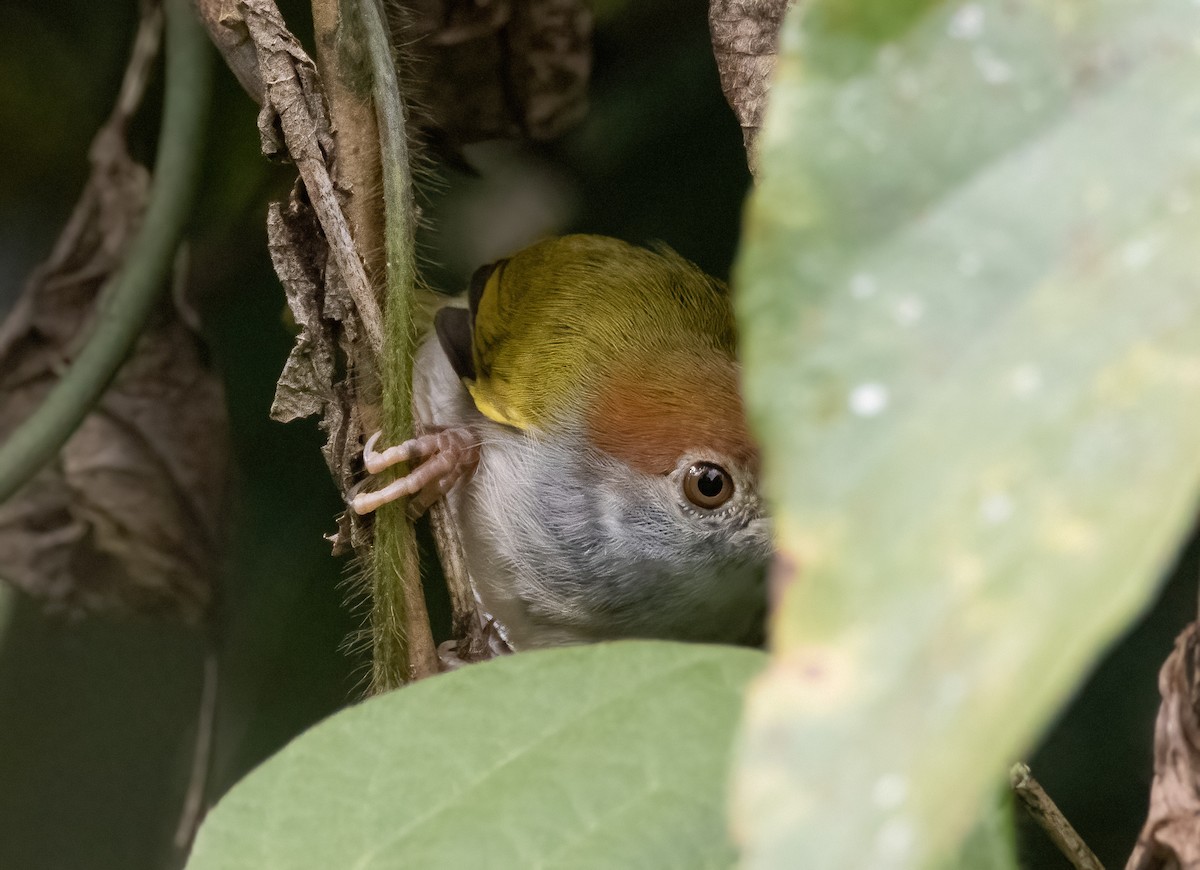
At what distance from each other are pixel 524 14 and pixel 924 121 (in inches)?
54.9

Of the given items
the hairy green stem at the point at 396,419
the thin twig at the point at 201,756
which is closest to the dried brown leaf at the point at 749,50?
the hairy green stem at the point at 396,419

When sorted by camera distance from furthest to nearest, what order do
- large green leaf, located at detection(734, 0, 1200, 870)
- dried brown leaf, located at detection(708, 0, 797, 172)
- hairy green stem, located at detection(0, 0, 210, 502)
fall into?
hairy green stem, located at detection(0, 0, 210, 502) → dried brown leaf, located at detection(708, 0, 797, 172) → large green leaf, located at detection(734, 0, 1200, 870)

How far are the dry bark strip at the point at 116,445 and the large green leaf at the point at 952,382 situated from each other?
1529 mm

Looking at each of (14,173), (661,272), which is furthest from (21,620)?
(661,272)

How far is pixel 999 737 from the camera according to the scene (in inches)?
13.6

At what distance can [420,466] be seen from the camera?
137 centimetres

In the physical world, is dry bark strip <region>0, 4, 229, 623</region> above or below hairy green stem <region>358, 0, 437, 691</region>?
below

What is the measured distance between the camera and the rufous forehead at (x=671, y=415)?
1.60 meters

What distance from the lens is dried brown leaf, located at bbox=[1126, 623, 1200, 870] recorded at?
1.96 feet

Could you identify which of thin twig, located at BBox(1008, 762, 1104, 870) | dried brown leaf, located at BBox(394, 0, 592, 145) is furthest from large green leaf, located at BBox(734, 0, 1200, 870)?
dried brown leaf, located at BBox(394, 0, 592, 145)

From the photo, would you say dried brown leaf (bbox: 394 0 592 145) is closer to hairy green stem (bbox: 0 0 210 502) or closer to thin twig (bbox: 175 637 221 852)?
hairy green stem (bbox: 0 0 210 502)

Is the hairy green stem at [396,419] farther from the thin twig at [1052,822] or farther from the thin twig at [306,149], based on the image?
the thin twig at [1052,822]

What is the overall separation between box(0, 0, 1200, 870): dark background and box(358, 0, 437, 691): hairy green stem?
20.1 inches

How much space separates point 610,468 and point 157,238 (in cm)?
69
